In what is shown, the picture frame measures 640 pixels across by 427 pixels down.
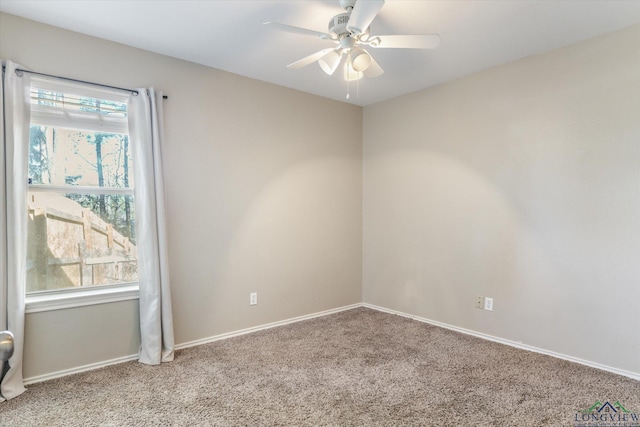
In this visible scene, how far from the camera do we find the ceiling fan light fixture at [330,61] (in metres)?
2.32

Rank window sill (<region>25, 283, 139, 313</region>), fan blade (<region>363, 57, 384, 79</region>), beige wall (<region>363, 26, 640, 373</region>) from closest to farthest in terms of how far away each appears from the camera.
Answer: fan blade (<region>363, 57, 384, 79</region>)
window sill (<region>25, 283, 139, 313</region>)
beige wall (<region>363, 26, 640, 373</region>)

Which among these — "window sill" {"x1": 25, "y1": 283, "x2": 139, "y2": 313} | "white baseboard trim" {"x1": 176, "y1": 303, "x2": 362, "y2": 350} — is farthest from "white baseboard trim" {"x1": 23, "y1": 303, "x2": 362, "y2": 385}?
"window sill" {"x1": 25, "y1": 283, "x2": 139, "y2": 313}

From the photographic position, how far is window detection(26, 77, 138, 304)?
2.51 meters

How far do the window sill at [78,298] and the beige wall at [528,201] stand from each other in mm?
2650

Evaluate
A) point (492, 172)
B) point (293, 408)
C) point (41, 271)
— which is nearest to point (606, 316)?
point (492, 172)

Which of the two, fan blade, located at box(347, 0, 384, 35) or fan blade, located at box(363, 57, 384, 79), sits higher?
fan blade, located at box(347, 0, 384, 35)

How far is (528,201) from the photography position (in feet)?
9.77

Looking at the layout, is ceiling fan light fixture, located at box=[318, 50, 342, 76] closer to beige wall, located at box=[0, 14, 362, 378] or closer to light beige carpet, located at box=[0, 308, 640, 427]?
beige wall, located at box=[0, 14, 362, 378]

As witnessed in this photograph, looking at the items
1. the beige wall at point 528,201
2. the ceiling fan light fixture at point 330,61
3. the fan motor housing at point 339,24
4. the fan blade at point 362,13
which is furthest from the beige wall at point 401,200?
the fan blade at point 362,13

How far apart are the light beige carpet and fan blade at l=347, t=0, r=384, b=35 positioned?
2.12m

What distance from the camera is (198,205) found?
3.12m

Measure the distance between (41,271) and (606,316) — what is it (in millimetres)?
4056

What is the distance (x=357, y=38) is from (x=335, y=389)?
220 cm

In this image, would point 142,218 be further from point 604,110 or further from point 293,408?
point 604,110
